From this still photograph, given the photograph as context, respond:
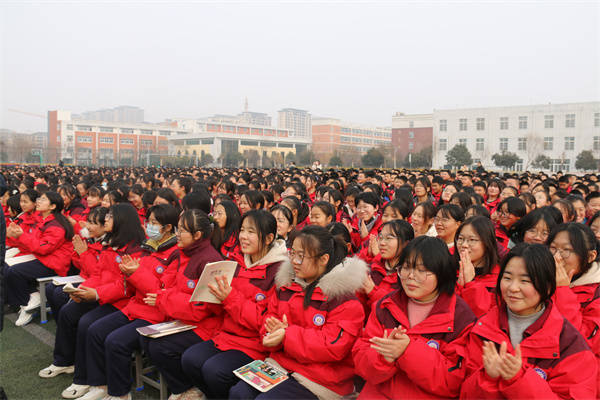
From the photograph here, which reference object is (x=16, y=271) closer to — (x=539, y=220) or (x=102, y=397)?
(x=102, y=397)

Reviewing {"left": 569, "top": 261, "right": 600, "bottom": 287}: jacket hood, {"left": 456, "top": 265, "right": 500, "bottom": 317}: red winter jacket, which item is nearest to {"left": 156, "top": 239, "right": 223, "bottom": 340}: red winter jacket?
{"left": 456, "top": 265, "right": 500, "bottom": 317}: red winter jacket

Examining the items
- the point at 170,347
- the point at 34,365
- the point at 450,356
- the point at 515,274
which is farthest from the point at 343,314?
the point at 34,365

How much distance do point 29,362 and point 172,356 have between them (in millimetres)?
1725

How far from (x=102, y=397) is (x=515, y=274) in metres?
2.92

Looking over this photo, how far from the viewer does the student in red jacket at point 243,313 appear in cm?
260

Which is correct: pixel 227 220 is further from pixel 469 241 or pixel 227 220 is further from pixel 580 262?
pixel 580 262

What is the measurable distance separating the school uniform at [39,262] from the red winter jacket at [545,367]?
4.39m

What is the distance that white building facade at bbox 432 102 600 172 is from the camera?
3934 cm

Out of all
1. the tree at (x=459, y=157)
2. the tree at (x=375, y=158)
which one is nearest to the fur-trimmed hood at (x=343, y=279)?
the tree at (x=375, y=158)

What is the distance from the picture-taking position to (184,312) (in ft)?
9.46

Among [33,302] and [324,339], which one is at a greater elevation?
[324,339]

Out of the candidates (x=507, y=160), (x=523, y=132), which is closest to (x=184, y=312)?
(x=507, y=160)

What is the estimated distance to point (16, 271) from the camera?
4637 mm

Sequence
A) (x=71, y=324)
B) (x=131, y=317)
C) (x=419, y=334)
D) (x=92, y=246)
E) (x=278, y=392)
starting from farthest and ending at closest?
(x=92, y=246)
(x=71, y=324)
(x=131, y=317)
(x=278, y=392)
(x=419, y=334)
